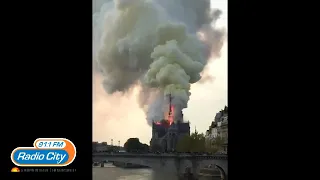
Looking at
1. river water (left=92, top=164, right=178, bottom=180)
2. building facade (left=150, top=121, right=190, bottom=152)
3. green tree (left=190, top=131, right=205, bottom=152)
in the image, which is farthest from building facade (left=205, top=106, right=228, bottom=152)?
river water (left=92, top=164, right=178, bottom=180)

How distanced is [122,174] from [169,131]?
12.7 ft

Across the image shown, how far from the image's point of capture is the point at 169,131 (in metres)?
19.5

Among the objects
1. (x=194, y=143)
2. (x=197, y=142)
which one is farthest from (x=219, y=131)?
(x=194, y=143)

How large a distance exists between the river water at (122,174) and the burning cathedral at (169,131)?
1.91 meters

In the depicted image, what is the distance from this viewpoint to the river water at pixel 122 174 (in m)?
15.7

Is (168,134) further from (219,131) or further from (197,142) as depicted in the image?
(219,131)

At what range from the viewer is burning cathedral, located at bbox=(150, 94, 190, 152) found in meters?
18.2

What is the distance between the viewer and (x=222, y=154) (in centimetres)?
1424

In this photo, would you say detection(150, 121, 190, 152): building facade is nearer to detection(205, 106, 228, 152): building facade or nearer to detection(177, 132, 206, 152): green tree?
detection(177, 132, 206, 152): green tree

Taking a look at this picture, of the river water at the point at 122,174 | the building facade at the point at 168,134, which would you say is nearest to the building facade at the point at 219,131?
the building facade at the point at 168,134
